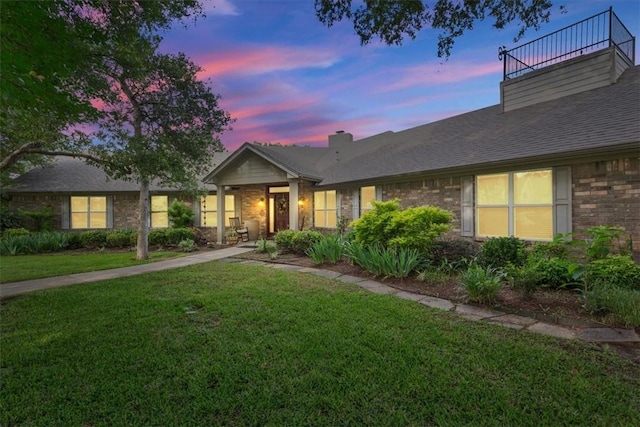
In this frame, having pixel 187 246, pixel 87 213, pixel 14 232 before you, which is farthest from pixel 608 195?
pixel 14 232

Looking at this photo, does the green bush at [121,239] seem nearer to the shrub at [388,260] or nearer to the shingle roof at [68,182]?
the shingle roof at [68,182]

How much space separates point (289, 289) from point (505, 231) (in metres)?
5.86

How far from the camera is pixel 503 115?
10.3 meters

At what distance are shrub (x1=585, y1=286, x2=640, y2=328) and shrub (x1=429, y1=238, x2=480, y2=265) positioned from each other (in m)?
2.71

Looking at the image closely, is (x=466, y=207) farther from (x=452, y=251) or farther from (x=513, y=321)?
(x=513, y=321)

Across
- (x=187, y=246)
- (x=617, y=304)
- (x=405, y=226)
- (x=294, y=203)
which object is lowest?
(x=187, y=246)

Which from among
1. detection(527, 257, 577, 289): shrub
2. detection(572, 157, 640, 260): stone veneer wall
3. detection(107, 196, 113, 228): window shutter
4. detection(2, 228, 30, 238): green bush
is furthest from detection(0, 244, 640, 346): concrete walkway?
detection(2, 228, 30, 238): green bush

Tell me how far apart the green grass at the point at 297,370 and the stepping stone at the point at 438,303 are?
0.85 ft

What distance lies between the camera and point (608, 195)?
6379mm

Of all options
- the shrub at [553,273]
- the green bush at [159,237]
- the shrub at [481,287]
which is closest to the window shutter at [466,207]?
the shrub at [553,273]

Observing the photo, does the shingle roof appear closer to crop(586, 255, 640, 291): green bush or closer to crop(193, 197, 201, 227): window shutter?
crop(193, 197, 201, 227): window shutter

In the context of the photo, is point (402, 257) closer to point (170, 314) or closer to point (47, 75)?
point (170, 314)

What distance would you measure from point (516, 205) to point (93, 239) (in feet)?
51.4

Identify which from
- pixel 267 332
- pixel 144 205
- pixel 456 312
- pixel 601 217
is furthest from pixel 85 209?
pixel 601 217
